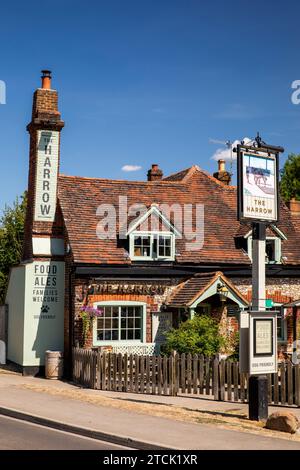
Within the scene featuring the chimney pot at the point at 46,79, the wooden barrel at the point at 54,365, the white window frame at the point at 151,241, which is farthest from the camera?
the chimney pot at the point at 46,79

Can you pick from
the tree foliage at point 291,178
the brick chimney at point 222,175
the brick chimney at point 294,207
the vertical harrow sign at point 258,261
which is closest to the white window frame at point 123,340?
the vertical harrow sign at point 258,261

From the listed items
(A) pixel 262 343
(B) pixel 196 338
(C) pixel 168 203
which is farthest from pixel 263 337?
(C) pixel 168 203

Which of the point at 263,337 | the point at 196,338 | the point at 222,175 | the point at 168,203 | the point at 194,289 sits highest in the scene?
the point at 222,175

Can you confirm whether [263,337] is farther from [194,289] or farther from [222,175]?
Result: [222,175]

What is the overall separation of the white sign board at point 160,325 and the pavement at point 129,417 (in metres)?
4.72

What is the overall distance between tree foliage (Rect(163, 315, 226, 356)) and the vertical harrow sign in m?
7.08

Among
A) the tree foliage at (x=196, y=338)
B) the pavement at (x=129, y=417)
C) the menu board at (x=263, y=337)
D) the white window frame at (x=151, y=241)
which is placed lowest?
the pavement at (x=129, y=417)

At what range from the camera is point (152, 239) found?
25.8 meters

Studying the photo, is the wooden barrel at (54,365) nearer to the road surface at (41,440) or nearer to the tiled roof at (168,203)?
the tiled roof at (168,203)

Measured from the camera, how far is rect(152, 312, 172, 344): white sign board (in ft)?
82.8

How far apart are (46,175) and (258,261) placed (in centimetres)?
1231

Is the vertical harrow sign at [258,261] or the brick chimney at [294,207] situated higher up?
the brick chimney at [294,207]

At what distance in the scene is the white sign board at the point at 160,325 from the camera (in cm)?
2523

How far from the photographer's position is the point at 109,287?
24.6 metres
